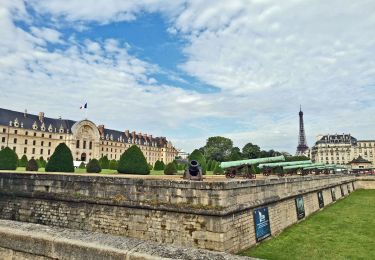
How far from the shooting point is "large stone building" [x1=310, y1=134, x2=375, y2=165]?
132125mm

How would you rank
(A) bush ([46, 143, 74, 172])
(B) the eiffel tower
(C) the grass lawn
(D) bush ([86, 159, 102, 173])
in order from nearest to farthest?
1. (C) the grass lawn
2. (A) bush ([46, 143, 74, 172])
3. (D) bush ([86, 159, 102, 173])
4. (B) the eiffel tower

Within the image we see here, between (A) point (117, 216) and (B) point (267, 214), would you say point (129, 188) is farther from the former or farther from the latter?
(B) point (267, 214)

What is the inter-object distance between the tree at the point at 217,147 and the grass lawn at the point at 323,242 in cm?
7386

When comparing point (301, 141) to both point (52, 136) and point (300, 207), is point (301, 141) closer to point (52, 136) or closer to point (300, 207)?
point (52, 136)

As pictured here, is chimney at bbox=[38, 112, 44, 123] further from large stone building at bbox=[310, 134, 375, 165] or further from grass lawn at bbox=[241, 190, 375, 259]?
large stone building at bbox=[310, 134, 375, 165]

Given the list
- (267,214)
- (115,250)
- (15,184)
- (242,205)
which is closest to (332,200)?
(267,214)

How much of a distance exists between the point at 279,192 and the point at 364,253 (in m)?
4.21

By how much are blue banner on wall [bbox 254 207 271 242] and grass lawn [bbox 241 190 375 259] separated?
28 cm

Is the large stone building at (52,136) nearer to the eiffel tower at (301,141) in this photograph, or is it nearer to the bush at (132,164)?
the bush at (132,164)

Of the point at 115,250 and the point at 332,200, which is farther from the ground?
the point at 115,250

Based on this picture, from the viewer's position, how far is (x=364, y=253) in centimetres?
985

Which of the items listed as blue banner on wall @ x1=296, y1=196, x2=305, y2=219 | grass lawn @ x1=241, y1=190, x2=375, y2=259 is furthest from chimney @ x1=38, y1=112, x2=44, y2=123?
grass lawn @ x1=241, y1=190, x2=375, y2=259

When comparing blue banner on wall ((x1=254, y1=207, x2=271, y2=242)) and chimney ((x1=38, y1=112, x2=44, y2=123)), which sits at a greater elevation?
chimney ((x1=38, y1=112, x2=44, y2=123))

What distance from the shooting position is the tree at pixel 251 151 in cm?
8194
